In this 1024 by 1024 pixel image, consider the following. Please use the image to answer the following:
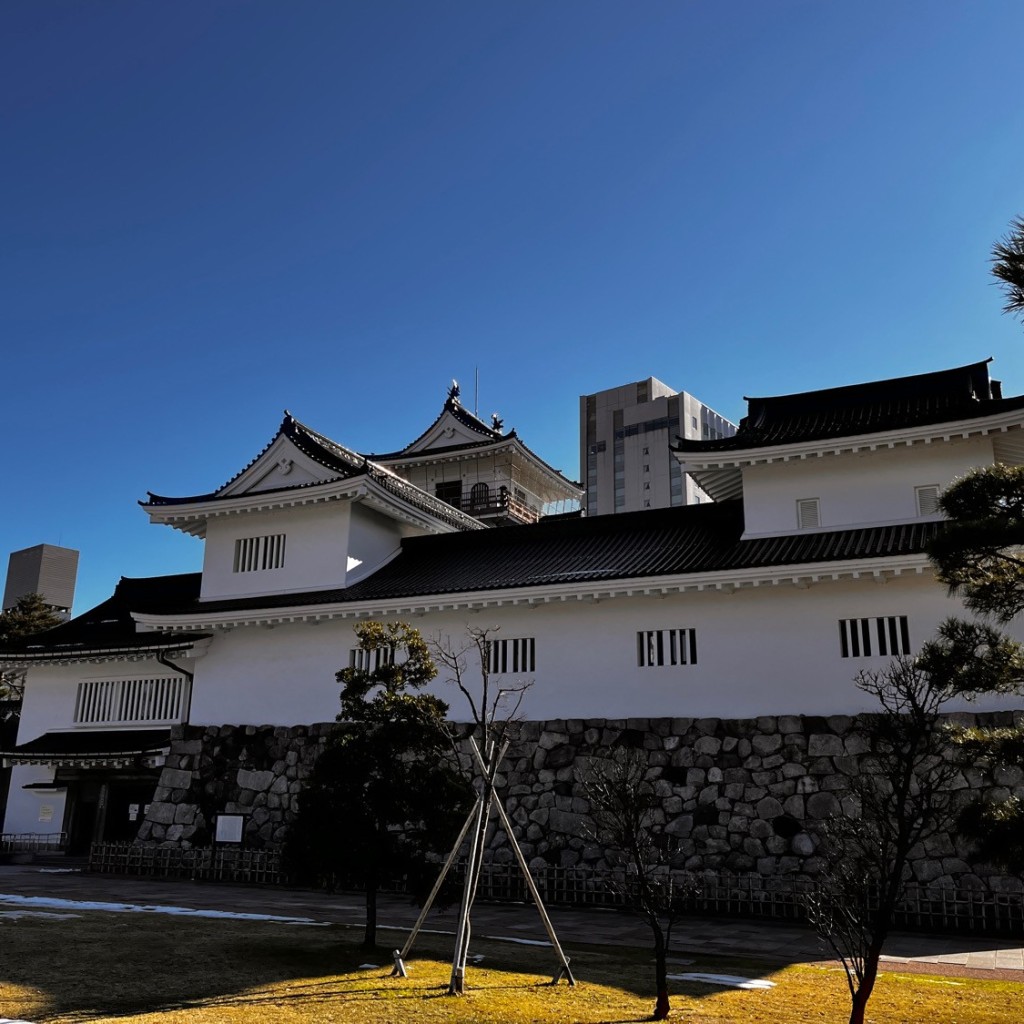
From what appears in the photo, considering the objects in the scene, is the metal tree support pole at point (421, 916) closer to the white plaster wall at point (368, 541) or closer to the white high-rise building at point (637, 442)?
the white plaster wall at point (368, 541)

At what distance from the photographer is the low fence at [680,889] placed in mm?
15891

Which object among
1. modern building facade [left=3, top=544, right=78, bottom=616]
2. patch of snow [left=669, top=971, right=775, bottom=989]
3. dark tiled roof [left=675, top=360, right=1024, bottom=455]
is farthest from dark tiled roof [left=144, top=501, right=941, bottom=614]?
modern building facade [left=3, top=544, right=78, bottom=616]

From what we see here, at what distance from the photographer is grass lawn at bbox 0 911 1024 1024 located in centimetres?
873

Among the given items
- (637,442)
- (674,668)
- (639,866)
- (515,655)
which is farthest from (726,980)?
(637,442)

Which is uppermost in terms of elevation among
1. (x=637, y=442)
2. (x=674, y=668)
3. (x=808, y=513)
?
(x=637, y=442)

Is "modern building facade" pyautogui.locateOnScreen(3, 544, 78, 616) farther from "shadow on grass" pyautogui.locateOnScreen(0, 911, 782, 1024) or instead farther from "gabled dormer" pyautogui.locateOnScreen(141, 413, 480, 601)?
"shadow on grass" pyautogui.locateOnScreen(0, 911, 782, 1024)

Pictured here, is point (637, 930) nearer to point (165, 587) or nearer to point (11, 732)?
point (165, 587)

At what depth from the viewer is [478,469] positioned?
47.2 metres

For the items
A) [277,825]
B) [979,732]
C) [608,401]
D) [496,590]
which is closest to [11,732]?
[277,825]

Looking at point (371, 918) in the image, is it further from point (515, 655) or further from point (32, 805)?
point (32, 805)

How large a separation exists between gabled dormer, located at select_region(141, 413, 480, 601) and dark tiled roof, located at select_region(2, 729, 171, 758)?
4264 mm

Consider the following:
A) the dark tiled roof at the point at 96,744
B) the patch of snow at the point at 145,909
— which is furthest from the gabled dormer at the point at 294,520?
the patch of snow at the point at 145,909

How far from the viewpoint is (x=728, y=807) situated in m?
19.0

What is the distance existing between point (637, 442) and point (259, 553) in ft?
244
